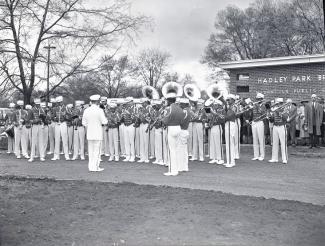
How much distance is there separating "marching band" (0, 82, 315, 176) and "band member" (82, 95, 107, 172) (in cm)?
13

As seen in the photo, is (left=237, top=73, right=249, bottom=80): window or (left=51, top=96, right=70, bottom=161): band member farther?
(left=237, top=73, right=249, bottom=80): window

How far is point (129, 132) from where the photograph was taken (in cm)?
1541

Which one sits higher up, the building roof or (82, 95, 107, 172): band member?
the building roof

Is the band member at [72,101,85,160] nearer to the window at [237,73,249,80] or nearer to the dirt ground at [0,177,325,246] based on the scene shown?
the dirt ground at [0,177,325,246]

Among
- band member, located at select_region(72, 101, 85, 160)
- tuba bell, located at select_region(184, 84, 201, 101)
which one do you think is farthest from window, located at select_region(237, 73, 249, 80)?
band member, located at select_region(72, 101, 85, 160)

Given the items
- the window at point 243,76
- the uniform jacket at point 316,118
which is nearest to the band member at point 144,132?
the uniform jacket at point 316,118

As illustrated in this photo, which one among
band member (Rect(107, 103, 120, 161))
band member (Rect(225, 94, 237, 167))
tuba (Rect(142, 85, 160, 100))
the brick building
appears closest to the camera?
band member (Rect(225, 94, 237, 167))

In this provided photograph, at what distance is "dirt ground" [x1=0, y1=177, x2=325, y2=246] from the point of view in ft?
21.0

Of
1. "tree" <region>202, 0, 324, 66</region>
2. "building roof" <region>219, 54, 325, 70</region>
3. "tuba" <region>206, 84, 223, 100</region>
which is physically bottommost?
"tuba" <region>206, 84, 223, 100</region>

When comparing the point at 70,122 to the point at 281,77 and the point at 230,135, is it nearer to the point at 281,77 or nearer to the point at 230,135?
the point at 230,135

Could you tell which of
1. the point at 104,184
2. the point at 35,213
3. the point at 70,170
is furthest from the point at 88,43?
the point at 35,213

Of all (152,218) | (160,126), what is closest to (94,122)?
(160,126)

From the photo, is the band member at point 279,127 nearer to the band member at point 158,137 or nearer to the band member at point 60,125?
the band member at point 158,137

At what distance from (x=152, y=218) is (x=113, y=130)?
8.73 m
